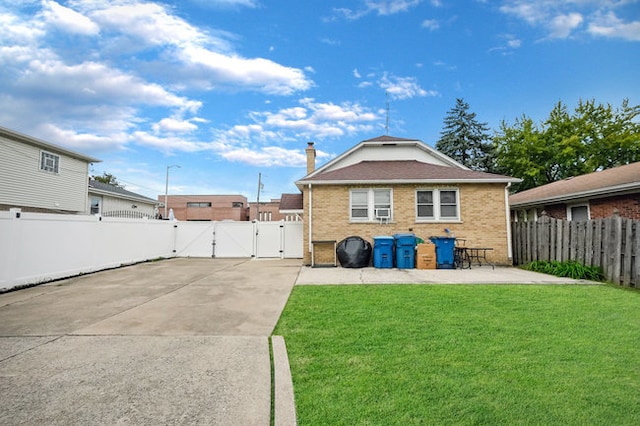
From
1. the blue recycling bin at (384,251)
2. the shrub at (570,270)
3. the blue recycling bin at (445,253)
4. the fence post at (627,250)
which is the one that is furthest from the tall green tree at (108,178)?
the fence post at (627,250)

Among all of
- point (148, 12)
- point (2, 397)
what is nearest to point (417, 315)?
point (2, 397)

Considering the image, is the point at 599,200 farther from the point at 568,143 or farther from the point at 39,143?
the point at 39,143

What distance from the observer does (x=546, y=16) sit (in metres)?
11.7

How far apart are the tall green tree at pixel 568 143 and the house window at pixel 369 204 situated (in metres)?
20.7

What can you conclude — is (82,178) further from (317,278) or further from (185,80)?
(317,278)

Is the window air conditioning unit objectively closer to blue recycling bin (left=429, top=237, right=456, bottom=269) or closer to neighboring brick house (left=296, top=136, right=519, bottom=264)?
neighboring brick house (left=296, top=136, right=519, bottom=264)

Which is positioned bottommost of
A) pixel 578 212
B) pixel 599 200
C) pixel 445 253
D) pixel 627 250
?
pixel 445 253

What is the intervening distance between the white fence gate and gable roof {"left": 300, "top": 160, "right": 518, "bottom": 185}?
3900 mm

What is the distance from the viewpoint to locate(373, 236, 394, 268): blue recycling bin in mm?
10938

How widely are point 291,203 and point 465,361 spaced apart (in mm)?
14285

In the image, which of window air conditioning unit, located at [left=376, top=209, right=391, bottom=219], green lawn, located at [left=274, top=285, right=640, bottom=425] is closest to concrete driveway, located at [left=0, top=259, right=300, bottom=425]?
green lawn, located at [left=274, top=285, right=640, bottom=425]

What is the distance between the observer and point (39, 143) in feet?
52.0

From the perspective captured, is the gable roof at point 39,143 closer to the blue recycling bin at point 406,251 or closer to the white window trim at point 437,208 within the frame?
the blue recycling bin at point 406,251

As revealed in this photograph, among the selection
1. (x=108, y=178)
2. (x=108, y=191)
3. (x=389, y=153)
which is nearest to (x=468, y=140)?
(x=389, y=153)
